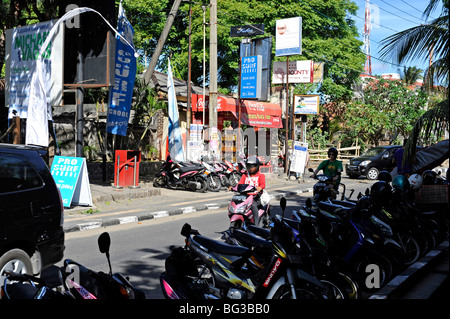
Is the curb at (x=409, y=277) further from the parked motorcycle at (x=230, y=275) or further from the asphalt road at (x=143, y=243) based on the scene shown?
the asphalt road at (x=143, y=243)

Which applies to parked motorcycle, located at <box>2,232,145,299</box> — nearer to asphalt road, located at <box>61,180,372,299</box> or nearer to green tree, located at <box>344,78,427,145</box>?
asphalt road, located at <box>61,180,372,299</box>

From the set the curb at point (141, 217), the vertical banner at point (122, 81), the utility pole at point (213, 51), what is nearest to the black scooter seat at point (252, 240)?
the curb at point (141, 217)

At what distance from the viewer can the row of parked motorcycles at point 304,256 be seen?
13.5ft

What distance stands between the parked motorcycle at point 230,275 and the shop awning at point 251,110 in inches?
739

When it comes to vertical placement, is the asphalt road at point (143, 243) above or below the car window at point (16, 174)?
below

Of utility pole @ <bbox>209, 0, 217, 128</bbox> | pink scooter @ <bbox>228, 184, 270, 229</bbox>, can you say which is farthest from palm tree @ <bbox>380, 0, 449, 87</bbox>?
utility pole @ <bbox>209, 0, 217, 128</bbox>

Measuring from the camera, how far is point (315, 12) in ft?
103

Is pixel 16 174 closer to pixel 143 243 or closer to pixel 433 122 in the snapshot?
pixel 143 243

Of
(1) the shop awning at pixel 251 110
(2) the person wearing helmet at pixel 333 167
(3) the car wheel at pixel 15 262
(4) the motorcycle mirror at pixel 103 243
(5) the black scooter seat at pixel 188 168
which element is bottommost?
(3) the car wheel at pixel 15 262

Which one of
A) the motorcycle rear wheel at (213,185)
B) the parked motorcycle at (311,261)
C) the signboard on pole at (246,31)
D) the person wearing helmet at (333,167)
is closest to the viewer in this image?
the parked motorcycle at (311,261)

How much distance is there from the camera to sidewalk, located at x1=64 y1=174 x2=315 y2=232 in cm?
1007

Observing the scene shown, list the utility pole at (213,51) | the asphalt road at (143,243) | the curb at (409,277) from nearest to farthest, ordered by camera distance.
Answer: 1. the curb at (409,277)
2. the asphalt road at (143,243)
3. the utility pole at (213,51)

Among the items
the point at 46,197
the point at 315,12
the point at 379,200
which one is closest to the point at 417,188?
the point at 379,200

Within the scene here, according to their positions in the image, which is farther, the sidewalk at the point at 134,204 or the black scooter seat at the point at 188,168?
the black scooter seat at the point at 188,168
